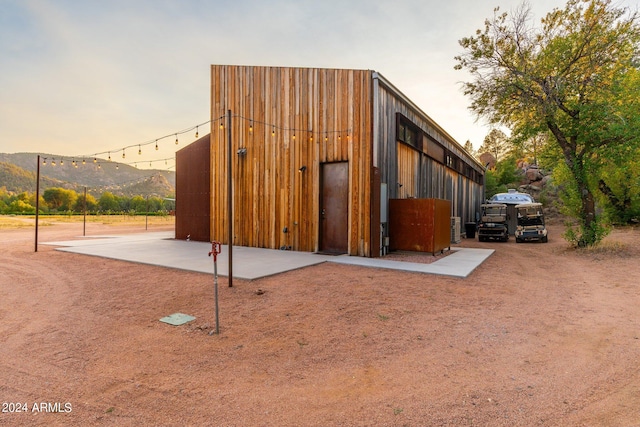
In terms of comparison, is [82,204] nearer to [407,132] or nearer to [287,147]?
[287,147]

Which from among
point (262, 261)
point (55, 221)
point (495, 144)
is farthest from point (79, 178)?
point (262, 261)

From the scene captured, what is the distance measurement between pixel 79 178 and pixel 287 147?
14632 cm

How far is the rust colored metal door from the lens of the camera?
10508 mm

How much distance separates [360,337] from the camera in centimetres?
401

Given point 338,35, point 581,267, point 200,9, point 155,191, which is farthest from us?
point 155,191

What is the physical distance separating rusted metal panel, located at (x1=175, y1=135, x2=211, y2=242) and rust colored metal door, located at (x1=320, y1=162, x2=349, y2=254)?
5.70 meters

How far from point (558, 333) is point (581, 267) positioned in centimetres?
666

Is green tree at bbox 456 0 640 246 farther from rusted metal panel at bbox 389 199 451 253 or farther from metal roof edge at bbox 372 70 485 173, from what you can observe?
rusted metal panel at bbox 389 199 451 253

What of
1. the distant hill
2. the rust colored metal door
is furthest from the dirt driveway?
the distant hill

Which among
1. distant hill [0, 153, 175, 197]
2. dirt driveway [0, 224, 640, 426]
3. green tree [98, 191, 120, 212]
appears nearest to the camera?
dirt driveway [0, 224, 640, 426]

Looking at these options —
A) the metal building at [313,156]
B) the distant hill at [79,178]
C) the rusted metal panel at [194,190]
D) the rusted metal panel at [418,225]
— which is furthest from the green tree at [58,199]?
the rusted metal panel at [418,225]

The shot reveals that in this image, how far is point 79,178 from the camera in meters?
124

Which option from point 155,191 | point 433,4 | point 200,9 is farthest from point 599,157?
point 155,191

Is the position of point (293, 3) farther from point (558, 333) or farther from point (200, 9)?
point (558, 333)
